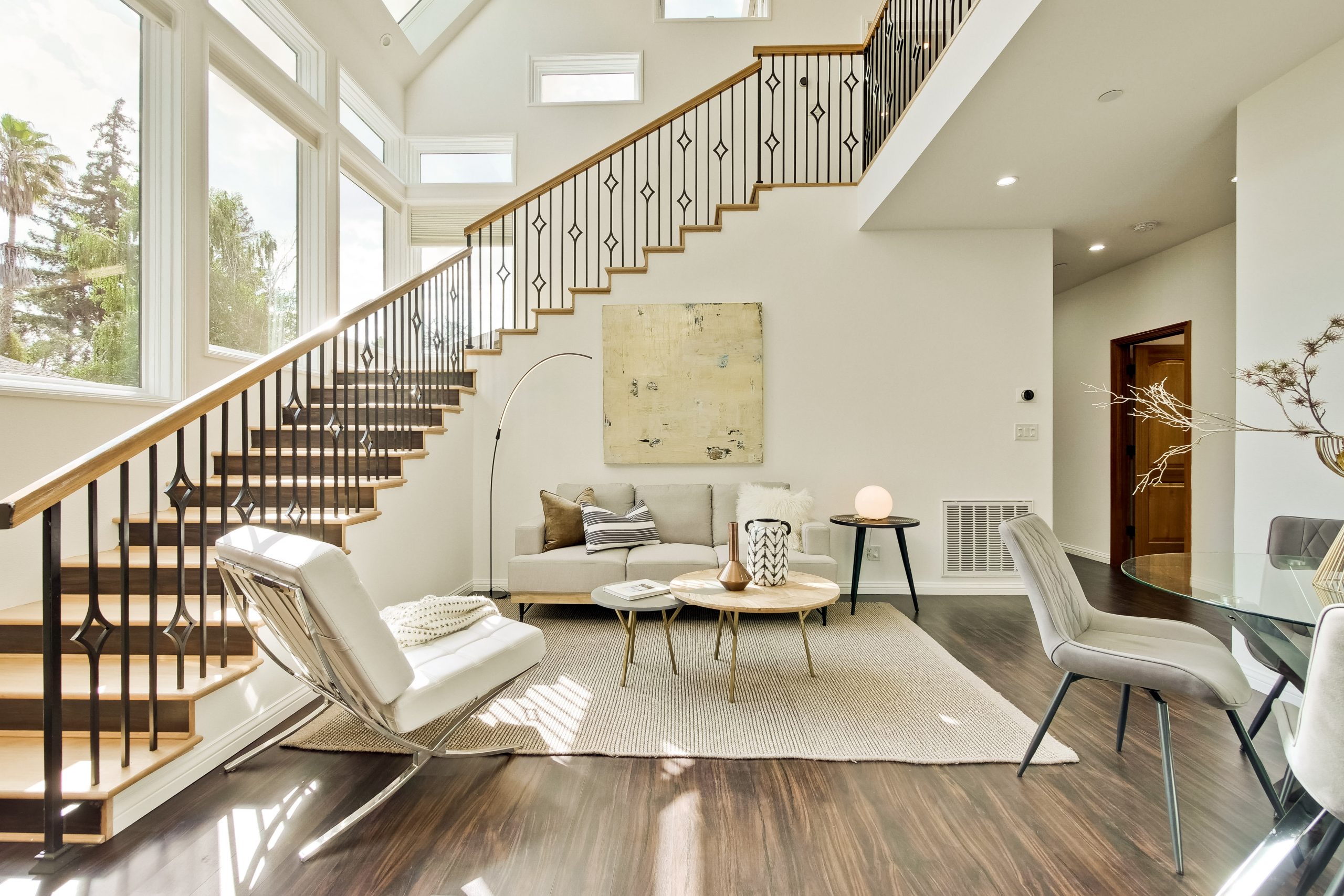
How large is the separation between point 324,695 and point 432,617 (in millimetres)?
437

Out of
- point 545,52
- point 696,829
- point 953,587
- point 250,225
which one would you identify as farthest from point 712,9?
point 696,829

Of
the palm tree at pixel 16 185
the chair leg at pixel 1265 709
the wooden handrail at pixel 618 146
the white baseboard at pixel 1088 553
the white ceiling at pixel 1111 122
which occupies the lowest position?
the white baseboard at pixel 1088 553

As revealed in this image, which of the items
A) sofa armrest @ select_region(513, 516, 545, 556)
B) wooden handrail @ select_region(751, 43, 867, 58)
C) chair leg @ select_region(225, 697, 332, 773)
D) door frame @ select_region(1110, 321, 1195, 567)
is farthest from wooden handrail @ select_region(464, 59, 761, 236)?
door frame @ select_region(1110, 321, 1195, 567)

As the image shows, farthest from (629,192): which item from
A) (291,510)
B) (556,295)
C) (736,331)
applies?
(291,510)

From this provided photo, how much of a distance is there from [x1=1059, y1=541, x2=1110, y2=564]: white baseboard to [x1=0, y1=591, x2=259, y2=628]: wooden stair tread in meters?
6.14

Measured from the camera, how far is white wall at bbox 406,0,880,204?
20.0ft

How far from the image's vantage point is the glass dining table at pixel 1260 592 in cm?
156

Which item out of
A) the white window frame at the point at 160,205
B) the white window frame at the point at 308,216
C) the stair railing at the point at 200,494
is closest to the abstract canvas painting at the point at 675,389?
the stair railing at the point at 200,494

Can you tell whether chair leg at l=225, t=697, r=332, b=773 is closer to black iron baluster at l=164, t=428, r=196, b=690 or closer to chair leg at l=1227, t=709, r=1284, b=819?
black iron baluster at l=164, t=428, r=196, b=690

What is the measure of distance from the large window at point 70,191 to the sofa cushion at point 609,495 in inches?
102

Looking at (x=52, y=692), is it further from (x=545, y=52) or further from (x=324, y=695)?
(x=545, y=52)

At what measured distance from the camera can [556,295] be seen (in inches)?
241

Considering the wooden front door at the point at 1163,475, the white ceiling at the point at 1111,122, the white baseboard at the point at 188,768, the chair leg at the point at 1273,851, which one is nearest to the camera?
the chair leg at the point at 1273,851

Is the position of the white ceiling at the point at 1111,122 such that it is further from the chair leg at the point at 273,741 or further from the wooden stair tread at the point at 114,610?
the wooden stair tread at the point at 114,610
